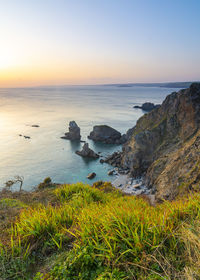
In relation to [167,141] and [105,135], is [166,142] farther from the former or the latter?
[105,135]

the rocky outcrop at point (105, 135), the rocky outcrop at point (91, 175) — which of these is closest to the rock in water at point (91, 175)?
the rocky outcrop at point (91, 175)

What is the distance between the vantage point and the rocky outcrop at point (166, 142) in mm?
29922

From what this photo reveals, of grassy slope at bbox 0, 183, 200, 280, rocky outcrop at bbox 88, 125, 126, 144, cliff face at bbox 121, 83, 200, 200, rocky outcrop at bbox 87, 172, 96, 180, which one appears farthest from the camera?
rocky outcrop at bbox 88, 125, 126, 144

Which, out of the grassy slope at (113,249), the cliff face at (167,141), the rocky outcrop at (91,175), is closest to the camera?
the grassy slope at (113,249)

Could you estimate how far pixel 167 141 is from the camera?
140 feet

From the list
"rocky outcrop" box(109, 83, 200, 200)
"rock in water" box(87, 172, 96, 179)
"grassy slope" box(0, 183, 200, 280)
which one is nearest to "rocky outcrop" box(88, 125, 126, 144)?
"rocky outcrop" box(109, 83, 200, 200)

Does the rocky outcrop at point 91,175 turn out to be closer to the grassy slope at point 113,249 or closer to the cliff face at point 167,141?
the cliff face at point 167,141

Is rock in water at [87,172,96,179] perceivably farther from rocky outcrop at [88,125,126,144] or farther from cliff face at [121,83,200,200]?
rocky outcrop at [88,125,126,144]

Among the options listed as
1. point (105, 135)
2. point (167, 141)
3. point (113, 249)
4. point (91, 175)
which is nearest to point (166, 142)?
point (167, 141)

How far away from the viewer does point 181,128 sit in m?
40.8

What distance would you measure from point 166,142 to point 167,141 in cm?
33

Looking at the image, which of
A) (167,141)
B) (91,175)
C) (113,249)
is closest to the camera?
(113,249)

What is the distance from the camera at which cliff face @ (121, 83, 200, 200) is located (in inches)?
1168

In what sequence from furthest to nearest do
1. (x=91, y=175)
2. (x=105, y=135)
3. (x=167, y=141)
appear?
(x=105, y=135), (x=91, y=175), (x=167, y=141)
